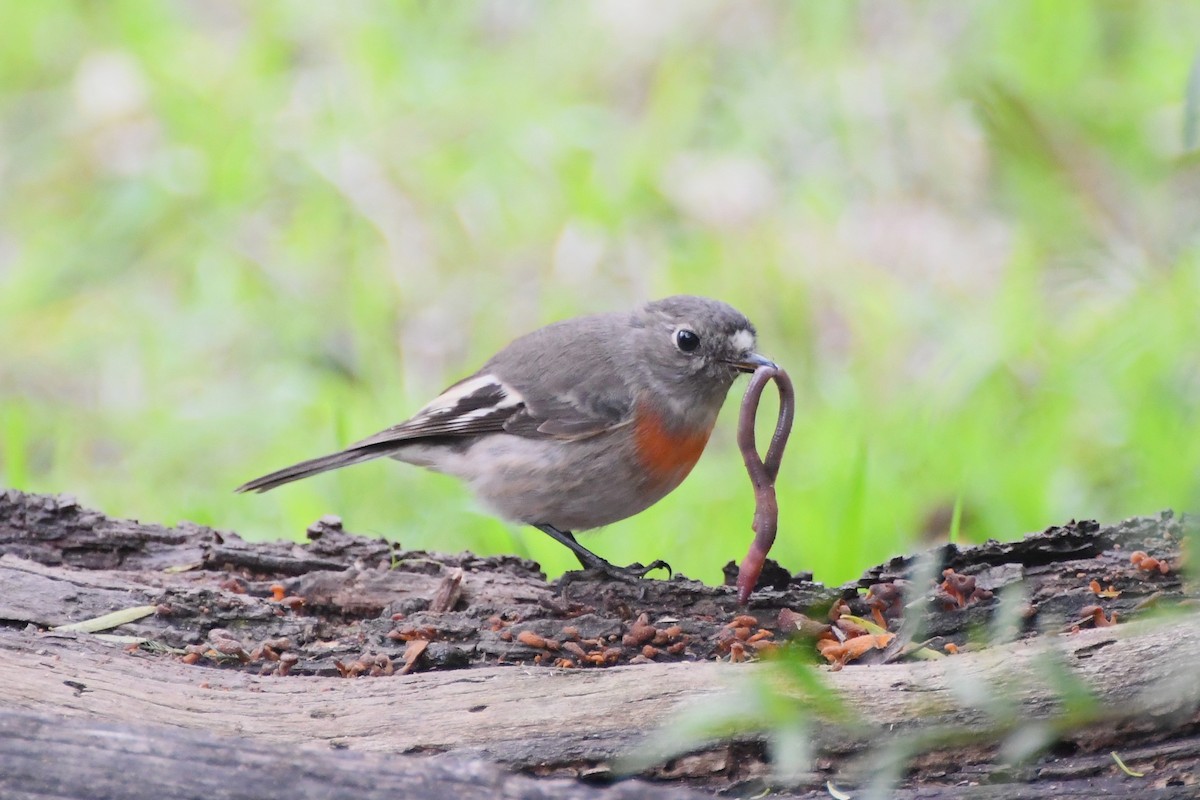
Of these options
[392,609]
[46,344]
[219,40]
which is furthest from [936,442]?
[219,40]

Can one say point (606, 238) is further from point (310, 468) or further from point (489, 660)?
point (489, 660)

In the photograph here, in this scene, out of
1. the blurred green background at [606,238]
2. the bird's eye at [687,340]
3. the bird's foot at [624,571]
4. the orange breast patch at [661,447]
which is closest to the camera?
the bird's foot at [624,571]

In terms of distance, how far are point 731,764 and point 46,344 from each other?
17.7ft

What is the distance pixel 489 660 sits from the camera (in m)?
3.26

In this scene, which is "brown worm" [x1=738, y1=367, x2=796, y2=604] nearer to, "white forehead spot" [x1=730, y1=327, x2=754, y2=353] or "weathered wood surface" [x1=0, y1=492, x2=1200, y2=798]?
"weathered wood surface" [x1=0, y1=492, x2=1200, y2=798]

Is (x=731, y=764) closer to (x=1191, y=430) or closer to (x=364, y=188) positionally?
(x=1191, y=430)

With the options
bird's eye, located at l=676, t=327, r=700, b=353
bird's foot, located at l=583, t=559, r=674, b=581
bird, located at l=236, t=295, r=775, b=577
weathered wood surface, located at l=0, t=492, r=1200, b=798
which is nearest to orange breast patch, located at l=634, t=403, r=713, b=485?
bird, located at l=236, t=295, r=775, b=577

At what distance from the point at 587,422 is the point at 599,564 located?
485 mm

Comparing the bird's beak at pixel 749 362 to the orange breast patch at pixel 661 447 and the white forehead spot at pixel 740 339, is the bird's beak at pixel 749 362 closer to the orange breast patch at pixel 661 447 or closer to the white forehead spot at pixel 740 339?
the white forehead spot at pixel 740 339

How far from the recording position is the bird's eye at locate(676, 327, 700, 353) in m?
4.49

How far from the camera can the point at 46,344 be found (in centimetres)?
702

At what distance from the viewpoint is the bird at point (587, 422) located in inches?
172

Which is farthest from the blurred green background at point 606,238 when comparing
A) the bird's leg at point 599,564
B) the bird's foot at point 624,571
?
the bird's foot at point 624,571

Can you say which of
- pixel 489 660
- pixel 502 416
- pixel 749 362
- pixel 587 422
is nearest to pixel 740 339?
pixel 749 362
